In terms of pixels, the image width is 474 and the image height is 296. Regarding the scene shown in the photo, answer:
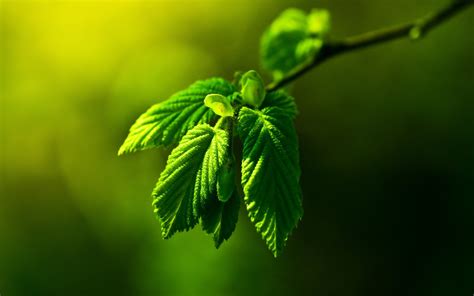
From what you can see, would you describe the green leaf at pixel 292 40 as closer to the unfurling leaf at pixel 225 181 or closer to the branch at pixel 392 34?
the branch at pixel 392 34

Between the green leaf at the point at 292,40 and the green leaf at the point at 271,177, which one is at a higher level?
the green leaf at the point at 292,40

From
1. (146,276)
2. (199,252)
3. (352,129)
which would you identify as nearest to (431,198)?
(352,129)

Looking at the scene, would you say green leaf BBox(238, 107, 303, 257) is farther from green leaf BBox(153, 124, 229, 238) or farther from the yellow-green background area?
the yellow-green background area

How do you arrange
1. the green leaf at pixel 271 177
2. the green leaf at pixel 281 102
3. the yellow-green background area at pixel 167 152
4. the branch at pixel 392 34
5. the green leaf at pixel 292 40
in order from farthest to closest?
the yellow-green background area at pixel 167 152, the green leaf at pixel 292 40, the branch at pixel 392 34, the green leaf at pixel 281 102, the green leaf at pixel 271 177

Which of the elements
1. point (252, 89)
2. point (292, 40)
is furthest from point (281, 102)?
point (292, 40)

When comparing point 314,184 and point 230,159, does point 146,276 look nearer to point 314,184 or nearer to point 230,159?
point 314,184

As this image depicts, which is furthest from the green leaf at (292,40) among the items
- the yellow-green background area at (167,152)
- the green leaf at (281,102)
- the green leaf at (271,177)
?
the yellow-green background area at (167,152)
